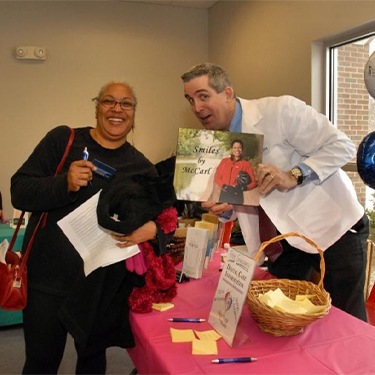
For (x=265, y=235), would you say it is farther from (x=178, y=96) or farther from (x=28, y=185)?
(x=178, y=96)

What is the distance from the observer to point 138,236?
1311mm

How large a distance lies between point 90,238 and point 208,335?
1.63 ft

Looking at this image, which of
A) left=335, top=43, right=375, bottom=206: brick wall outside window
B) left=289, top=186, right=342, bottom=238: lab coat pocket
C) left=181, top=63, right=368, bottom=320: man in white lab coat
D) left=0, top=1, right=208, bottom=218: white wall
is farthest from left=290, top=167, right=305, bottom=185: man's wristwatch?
left=0, top=1, right=208, bottom=218: white wall

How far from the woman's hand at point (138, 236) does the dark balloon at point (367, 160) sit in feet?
2.45

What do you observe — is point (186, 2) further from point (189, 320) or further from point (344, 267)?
point (189, 320)

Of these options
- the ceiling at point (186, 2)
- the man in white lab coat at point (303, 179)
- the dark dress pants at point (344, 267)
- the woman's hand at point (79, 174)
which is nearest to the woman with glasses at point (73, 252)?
the woman's hand at point (79, 174)

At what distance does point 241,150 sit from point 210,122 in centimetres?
29

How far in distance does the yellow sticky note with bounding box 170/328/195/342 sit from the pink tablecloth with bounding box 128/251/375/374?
0.06 ft

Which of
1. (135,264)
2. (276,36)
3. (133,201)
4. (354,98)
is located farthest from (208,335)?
(276,36)

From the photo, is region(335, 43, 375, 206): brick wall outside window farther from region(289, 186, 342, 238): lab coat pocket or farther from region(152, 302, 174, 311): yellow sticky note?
region(152, 302, 174, 311): yellow sticky note

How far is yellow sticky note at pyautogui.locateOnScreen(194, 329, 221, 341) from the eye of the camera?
1105 millimetres

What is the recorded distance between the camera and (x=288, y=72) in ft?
11.6

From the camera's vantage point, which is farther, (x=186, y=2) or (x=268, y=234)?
(x=186, y=2)

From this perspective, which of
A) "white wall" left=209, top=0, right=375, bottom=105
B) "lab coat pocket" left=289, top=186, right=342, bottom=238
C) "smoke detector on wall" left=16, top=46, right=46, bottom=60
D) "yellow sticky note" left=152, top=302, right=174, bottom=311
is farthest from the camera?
"smoke detector on wall" left=16, top=46, right=46, bottom=60
